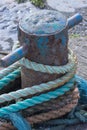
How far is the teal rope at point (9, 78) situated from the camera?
2008 millimetres

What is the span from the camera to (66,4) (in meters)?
4.18

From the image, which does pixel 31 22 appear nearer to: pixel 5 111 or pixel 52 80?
pixel 52 80

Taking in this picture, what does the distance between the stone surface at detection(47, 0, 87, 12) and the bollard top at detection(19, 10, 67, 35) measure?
7.53 ft

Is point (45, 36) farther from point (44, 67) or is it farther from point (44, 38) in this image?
point (44, 67)

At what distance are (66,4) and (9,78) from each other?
231 cm

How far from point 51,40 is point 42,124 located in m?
0.46

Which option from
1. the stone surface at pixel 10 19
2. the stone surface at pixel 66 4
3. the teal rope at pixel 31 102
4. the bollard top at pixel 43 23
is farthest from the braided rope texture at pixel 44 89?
the stone surface at pixel 66 4

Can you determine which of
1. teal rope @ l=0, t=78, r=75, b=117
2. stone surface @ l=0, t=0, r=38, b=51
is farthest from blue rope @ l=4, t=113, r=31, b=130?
stone surface @ l=0, t=0, r=38, b=51

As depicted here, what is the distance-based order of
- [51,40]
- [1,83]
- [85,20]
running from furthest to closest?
[85,20]
[1,83]
[51,40]

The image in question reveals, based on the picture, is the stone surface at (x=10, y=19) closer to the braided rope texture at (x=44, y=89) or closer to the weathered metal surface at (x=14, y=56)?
the braided rope texture at (x=44, y=89)

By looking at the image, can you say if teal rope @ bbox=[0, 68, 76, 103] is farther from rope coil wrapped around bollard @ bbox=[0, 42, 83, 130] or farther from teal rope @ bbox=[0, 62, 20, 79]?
teal rope @ bbox=[0, 62, 20, 79]

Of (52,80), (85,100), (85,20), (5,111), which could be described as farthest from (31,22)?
(85,20)

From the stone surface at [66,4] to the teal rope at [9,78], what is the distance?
6.98 ft

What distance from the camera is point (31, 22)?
176 cm
